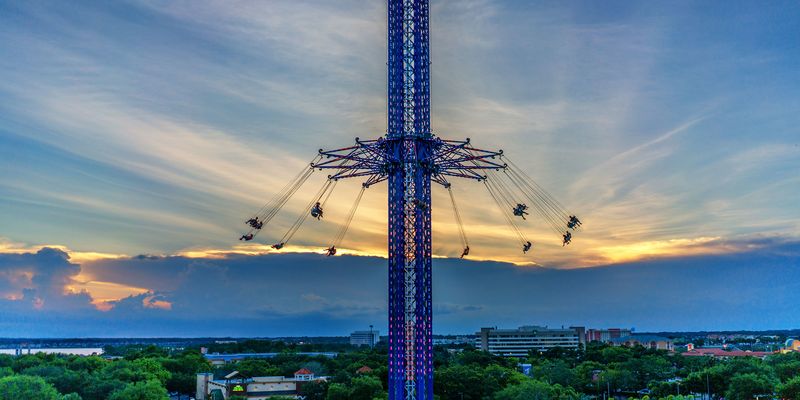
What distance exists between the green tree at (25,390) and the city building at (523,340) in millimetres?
146869

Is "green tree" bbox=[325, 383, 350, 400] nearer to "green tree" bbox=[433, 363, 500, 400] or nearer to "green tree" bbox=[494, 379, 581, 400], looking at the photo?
"green tree" bbox=[433, 363, 500, 400]

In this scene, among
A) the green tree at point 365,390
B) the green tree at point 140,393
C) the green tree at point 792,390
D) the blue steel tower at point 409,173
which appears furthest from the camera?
the green tree at point 365,390

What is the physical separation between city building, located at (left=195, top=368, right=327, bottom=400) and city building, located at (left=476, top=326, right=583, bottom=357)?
378 ft

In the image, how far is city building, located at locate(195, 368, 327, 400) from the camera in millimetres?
75875

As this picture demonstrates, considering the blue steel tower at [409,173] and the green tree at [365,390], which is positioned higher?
the blue steel tower at [409,173]

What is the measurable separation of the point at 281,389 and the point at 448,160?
184ft

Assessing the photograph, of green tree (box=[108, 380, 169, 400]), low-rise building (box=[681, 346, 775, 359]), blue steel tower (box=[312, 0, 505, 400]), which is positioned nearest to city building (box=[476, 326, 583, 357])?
low-rise building (box=[681, 346, 775, 359])

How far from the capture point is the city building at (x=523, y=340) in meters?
193

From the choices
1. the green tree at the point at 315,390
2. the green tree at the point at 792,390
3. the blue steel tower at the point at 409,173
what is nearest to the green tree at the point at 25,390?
the green tree at the point at 315,390

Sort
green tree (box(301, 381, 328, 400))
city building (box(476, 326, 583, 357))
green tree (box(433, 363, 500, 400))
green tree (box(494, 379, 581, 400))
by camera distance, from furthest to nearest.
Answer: city building (box(476, 326, 583, 357)) → green tree (box(301, 381, 328, 400)) → green tree (box(433, 363, 500, 400)) → green tree (box(494, 379, 581, 400))

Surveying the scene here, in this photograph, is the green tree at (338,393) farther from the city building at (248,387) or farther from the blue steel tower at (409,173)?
the blue steel tower at (409,173)

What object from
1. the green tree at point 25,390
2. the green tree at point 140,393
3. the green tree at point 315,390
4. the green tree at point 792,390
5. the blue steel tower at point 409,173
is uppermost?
the blue steel tower at point 409,173

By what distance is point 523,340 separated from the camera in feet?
639

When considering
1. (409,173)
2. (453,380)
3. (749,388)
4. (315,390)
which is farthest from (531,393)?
(409,173)
